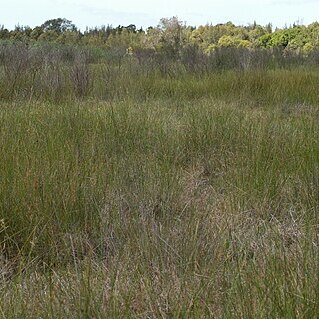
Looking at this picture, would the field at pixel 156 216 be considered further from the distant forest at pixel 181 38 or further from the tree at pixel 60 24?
the tree at pixel 60 24

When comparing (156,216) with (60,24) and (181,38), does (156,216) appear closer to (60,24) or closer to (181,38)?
(181,38)

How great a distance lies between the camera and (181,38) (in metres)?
15.0

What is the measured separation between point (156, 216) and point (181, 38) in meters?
13.8

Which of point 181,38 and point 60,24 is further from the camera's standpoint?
point 60,24

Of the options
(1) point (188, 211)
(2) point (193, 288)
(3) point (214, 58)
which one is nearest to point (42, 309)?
(2) point (193, 288)

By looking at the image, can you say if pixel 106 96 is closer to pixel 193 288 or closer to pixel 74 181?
pixel 74 181

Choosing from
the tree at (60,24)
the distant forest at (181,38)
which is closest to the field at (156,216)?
the distant forest at (181,38)

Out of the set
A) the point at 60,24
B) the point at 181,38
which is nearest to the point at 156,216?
the point at 181,38

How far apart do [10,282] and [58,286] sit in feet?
0.70

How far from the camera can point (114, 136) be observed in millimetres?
3174

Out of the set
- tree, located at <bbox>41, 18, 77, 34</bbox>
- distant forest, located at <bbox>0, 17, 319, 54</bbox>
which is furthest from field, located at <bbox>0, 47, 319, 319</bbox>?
tree, located at <bbox>41, 18, 77, 34</bbox>

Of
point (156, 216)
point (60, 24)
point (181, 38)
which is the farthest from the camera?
point (60, 24)

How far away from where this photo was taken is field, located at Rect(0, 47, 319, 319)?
4.21 ft

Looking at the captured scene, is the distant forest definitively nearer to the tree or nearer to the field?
the tree
